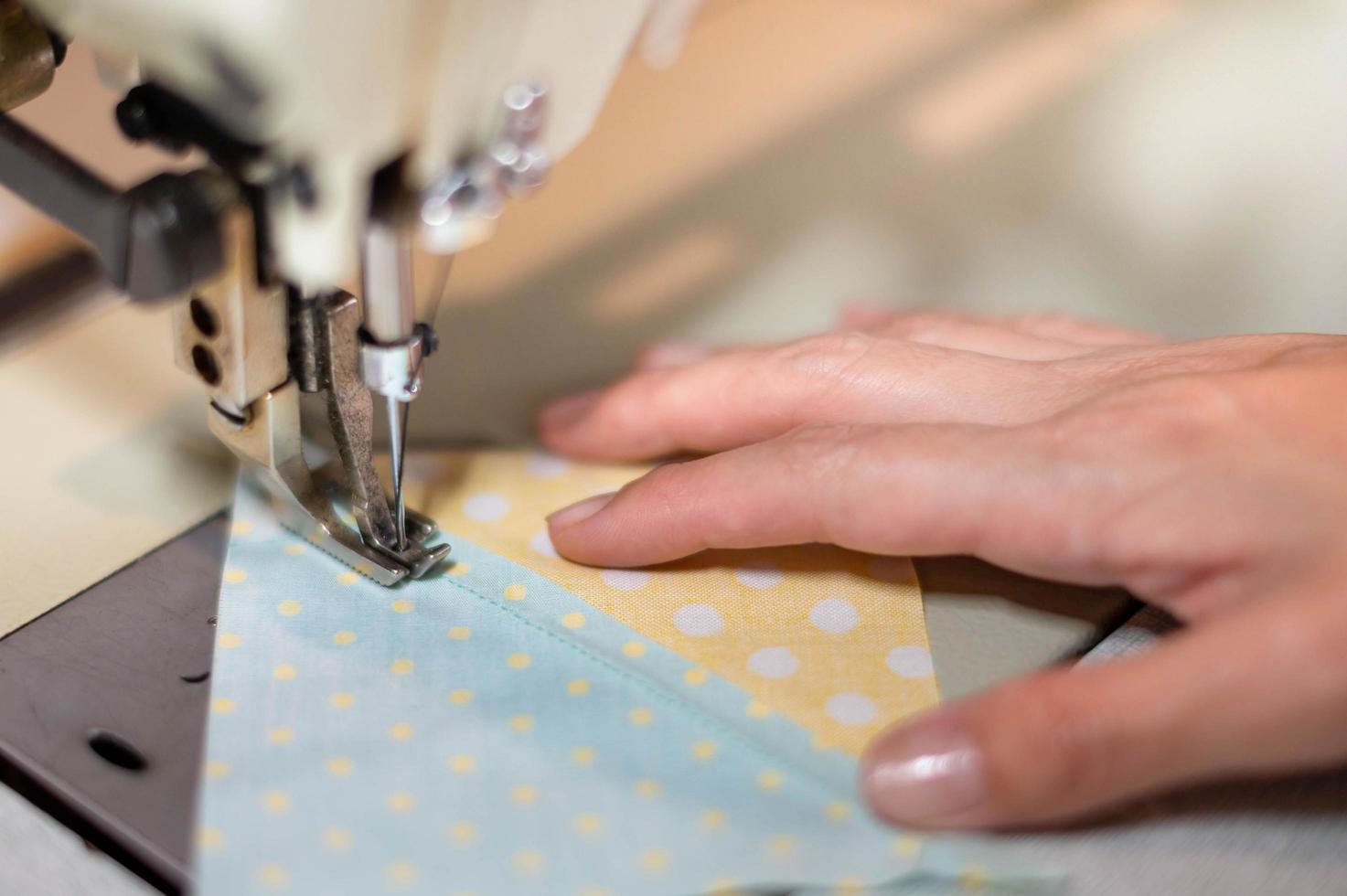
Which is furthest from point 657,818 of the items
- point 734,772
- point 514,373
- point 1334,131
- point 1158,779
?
point 1334,131

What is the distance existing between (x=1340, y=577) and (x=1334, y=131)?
0.82 m

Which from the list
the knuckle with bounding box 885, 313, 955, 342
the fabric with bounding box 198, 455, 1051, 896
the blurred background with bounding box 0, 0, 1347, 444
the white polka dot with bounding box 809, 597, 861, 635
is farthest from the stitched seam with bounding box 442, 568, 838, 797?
the knuckle with bounding box 885, 313, 955, 342

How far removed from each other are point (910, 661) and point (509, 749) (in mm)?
231

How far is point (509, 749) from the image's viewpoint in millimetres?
667

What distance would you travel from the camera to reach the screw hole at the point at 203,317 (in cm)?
70

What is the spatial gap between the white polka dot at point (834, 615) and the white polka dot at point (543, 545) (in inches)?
6.5

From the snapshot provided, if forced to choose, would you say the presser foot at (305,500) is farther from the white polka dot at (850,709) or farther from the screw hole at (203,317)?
the white polka dot at (850,709)

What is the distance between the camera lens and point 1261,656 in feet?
2.03

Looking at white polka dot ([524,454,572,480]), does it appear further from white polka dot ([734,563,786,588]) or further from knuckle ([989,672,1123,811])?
knuckle ([989,672,1123,811])

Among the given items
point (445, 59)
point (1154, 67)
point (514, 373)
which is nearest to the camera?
point (445, 59)

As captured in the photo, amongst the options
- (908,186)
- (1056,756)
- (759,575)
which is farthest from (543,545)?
(908,186)

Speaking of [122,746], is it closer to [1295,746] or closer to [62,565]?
[62,565]

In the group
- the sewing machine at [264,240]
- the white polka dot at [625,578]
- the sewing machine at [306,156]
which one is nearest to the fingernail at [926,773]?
the sewing machine at [264,240]

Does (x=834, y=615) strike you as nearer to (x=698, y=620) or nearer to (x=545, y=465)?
(x=698, y=620)
